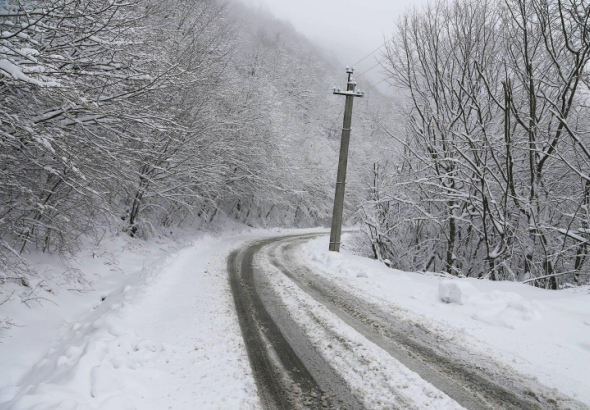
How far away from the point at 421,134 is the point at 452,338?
688cm

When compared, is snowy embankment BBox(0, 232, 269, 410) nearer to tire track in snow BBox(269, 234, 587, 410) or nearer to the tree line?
the tree line

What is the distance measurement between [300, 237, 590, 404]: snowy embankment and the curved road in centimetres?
26

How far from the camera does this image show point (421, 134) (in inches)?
375

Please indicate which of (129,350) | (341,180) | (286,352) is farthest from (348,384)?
(341,180)

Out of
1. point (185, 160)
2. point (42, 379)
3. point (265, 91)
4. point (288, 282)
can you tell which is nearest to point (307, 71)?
point (265, 91)

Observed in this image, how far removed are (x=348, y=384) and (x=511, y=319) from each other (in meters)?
2.95

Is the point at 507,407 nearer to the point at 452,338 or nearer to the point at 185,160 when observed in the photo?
the point at 452,338

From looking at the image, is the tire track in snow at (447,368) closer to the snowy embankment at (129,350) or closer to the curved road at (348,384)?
the curved road at (348,384)

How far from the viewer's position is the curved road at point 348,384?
2846 mm

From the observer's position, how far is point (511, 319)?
4508mm

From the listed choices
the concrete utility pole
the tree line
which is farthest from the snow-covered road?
the concrete utility pole

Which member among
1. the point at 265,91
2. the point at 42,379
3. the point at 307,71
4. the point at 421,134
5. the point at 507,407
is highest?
the point at 307,71

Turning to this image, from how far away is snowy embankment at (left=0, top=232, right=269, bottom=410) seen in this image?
2.85 metres

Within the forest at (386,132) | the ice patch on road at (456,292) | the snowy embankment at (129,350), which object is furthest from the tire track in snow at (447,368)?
the forest at (386,132)
